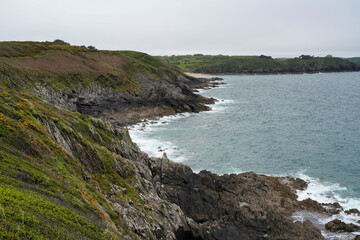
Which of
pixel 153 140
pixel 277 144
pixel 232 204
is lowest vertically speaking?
pixel 232 204

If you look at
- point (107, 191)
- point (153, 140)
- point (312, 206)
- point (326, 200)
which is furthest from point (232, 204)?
point (153, 140)

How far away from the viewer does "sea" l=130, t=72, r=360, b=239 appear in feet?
120

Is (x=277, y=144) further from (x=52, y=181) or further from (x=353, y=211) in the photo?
(x=52, y=181)

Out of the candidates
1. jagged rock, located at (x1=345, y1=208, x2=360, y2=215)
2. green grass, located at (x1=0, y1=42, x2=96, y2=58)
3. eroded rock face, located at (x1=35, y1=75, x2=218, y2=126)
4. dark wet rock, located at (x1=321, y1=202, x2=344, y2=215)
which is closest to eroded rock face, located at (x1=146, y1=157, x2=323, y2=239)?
dark wet rock, located at (x1=321, y1=202, x2=344, y2=215)

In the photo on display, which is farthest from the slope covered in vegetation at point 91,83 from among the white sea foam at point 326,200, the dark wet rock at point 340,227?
the dark wet rock at point 340,227

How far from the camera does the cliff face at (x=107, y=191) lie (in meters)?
12.0

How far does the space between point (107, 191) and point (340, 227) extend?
23.2 metres

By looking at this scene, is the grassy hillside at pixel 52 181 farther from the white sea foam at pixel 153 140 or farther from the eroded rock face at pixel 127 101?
the eroded rock face at pixel 127 101

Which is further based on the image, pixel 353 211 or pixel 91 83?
pixel 91 83

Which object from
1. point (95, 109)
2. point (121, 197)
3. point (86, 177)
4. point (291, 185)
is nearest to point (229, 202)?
point (291, 185)

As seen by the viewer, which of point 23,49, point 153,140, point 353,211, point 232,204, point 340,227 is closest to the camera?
point 340,227

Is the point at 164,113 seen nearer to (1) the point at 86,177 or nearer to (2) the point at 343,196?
(2) the point at 343,196

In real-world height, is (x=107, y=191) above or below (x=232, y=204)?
above

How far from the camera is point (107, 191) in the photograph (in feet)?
64.8
